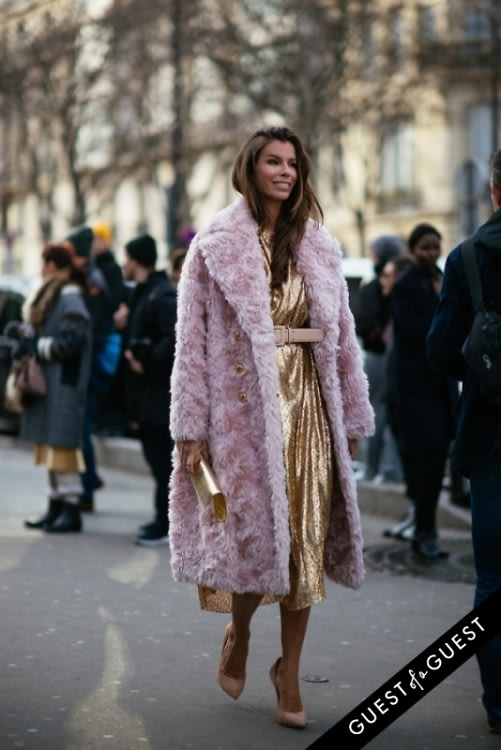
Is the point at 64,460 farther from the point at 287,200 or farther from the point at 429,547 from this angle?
the point at 287,200

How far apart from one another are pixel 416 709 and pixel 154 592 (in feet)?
8.18

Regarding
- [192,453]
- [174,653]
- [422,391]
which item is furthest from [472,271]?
[422,391]

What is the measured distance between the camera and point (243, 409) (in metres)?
5.16

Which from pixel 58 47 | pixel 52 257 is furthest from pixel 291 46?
pixel 52 257

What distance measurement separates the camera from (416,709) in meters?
5.43

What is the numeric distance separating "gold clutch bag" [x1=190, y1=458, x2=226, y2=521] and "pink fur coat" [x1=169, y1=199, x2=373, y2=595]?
0.07 metres

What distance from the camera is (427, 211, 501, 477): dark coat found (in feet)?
16.4

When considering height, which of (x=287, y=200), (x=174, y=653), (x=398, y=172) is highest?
(x=398, y=172)

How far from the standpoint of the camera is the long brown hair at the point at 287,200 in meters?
5.27

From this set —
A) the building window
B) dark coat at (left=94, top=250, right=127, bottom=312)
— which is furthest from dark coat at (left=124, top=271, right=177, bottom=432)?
the building window

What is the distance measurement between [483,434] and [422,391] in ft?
12.5

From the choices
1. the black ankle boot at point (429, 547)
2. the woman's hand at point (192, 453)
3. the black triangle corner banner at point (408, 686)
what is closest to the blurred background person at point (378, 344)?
the black ankle boot at point (429, 547)

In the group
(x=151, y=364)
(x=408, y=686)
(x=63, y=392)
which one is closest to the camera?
(x=408, y=686)

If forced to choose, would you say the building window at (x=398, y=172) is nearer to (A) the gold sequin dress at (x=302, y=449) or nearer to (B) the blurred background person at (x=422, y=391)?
(B) the blurred background person at (x=422, y=391)
